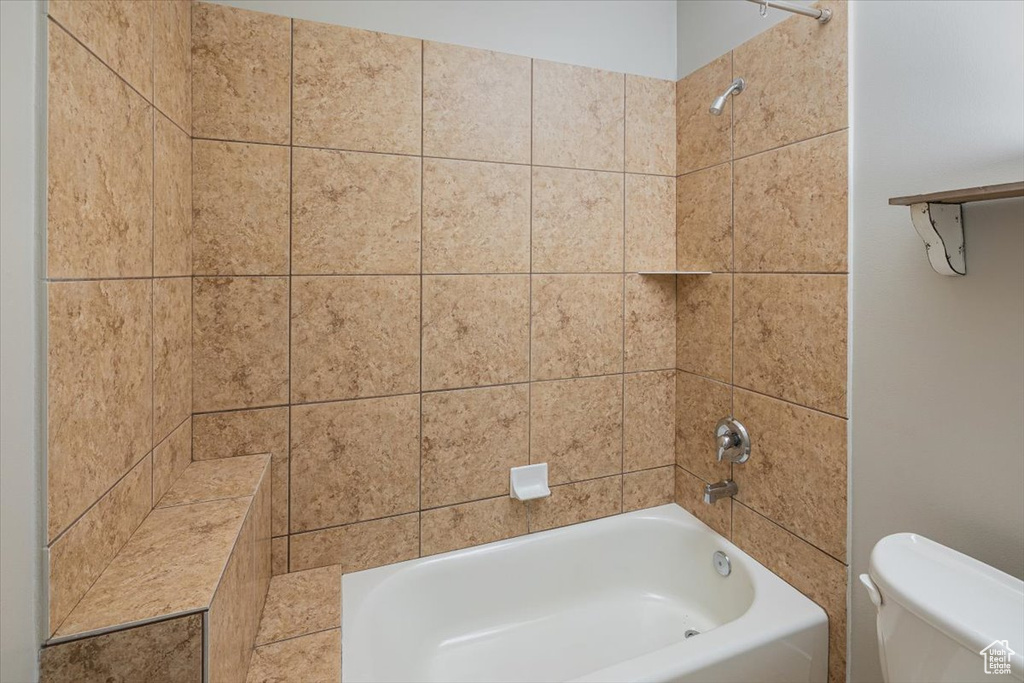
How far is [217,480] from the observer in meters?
1.30

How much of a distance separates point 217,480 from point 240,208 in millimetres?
738

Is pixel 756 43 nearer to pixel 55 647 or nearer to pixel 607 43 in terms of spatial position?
pixel 607 43

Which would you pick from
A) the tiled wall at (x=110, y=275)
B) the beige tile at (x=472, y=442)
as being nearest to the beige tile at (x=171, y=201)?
the tiled wall at (x=110, y=275)

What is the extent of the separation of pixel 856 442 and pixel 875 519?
0.19 meters

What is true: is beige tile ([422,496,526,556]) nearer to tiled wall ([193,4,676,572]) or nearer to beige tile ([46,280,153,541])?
tiled wall ([193,4,676,572])

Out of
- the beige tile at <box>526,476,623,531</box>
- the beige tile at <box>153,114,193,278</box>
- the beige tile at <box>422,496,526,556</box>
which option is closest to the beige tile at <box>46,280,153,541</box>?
the beige tile at <box>153,114,193,278</box>

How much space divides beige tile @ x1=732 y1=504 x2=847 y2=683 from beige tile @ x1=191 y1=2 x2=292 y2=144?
6.10 feet

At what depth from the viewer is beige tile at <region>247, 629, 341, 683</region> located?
1102 mm

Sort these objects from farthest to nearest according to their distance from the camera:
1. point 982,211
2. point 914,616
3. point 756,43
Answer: point 756,43
point 982,211
point 914,616

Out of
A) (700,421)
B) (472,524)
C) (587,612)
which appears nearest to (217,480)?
(472,524)

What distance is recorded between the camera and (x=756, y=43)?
5.16 feet

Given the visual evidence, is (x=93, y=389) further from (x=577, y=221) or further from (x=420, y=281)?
(x=577, y=221)

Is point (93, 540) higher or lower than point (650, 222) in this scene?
lower

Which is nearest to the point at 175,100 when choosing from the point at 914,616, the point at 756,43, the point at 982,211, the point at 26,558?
the point at 26,558
